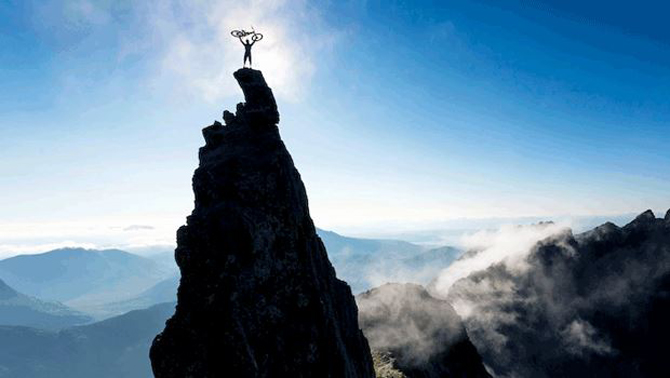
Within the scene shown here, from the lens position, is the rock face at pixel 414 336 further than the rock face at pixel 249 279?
Yes

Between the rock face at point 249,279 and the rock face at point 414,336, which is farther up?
the rock face at point 249,279

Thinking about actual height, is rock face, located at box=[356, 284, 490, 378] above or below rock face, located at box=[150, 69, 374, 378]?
below

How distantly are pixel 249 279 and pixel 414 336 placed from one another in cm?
11815

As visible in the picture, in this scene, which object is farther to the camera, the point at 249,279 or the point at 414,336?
the point at 414,336

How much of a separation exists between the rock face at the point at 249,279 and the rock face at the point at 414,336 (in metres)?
78.5

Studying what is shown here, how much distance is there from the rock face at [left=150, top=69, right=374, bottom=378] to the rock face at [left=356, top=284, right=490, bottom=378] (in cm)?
7848

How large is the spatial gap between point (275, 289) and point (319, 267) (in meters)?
9.76

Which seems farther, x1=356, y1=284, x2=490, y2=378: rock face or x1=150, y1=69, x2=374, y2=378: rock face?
x1=356, y1=284, x2=490, y2=378: rock face

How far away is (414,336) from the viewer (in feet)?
470

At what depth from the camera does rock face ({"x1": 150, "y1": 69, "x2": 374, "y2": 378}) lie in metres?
34.8

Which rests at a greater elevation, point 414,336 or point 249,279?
point 249,279

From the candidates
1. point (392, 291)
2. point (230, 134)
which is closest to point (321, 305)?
point (230, 134)

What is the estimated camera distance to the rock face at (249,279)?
34.8 m

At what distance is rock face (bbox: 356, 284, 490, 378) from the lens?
12750cm
